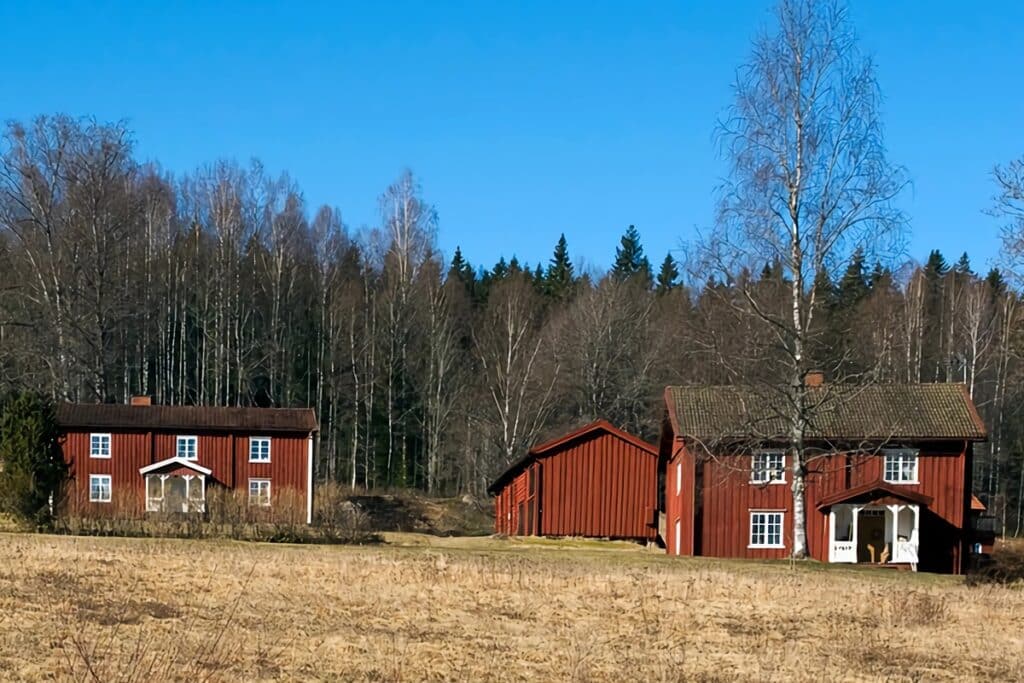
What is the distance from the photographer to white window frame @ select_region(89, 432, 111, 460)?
48000 millimetres

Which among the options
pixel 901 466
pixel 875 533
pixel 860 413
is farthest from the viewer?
pixel 875 533

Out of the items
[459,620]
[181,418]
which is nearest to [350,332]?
[181,418]

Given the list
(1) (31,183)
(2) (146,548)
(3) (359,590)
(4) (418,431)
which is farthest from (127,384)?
(3) (359,590)

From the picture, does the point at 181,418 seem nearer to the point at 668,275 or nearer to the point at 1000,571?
the point at 1000,571

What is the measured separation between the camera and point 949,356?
62125mm

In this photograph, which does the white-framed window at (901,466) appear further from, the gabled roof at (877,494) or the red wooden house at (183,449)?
the red wooden house at (183,449)

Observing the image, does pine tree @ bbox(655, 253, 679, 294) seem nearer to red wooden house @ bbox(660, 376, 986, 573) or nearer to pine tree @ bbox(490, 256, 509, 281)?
pine tree @ bbox(490, 256, 509, 281)

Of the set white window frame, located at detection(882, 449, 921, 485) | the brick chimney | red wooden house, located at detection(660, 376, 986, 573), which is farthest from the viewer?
the brick chimney

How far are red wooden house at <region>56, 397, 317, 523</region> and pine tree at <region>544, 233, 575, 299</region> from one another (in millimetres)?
35069

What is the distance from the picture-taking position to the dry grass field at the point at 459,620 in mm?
13633

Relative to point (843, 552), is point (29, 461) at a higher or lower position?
higher

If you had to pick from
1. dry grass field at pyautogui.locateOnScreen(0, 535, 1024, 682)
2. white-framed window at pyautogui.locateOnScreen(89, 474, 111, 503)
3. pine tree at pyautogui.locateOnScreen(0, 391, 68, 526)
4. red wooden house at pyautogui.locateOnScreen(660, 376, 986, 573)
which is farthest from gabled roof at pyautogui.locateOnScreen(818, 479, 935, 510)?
white-framed window at pyautogui.locateOnScreen(89, 474, 111, 503)

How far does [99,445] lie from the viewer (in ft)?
158

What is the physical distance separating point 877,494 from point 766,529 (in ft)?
11.8
